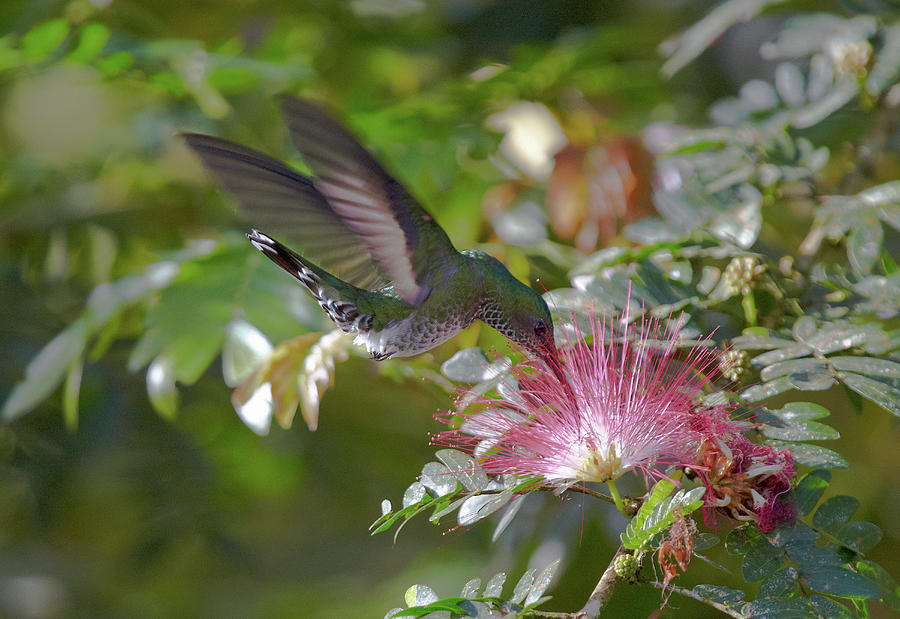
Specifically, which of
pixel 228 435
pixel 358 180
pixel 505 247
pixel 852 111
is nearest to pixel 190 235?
pixel 228 435

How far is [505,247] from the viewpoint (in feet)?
4.70

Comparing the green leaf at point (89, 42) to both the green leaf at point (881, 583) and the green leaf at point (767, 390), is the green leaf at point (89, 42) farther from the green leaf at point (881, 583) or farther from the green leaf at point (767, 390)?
the green leaf at point (881, 583)

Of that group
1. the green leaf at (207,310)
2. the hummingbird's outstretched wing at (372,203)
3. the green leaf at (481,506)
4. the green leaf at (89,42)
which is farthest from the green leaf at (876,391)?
the green leaf at (89,42)

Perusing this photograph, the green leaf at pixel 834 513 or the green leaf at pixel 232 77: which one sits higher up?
the green leaf at pixel 232 77

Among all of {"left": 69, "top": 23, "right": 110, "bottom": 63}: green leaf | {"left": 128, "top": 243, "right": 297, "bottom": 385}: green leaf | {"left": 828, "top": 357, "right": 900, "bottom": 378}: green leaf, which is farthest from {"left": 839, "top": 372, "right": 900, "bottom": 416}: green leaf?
{"left": 69, "top": 23, "right": 110, "bottom": 63}: green leaf

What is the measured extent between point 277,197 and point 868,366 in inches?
23.9

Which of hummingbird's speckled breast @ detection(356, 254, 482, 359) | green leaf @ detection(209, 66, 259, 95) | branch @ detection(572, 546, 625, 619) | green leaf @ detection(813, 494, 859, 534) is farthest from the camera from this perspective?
green leaf @ detection(209, 66, 259, 95)

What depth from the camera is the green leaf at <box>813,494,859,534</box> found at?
31.5 inches

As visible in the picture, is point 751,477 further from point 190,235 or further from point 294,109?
point 190,235

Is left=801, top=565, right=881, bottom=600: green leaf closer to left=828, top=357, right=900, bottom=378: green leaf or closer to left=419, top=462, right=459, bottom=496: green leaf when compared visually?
left=828, top=357, right=900, bottom=378: green leaf

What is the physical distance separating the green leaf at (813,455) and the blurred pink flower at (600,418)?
5cm

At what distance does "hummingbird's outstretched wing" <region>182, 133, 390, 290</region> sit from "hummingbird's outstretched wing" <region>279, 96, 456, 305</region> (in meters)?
0.03

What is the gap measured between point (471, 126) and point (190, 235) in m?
0.62

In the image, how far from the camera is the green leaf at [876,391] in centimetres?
78
